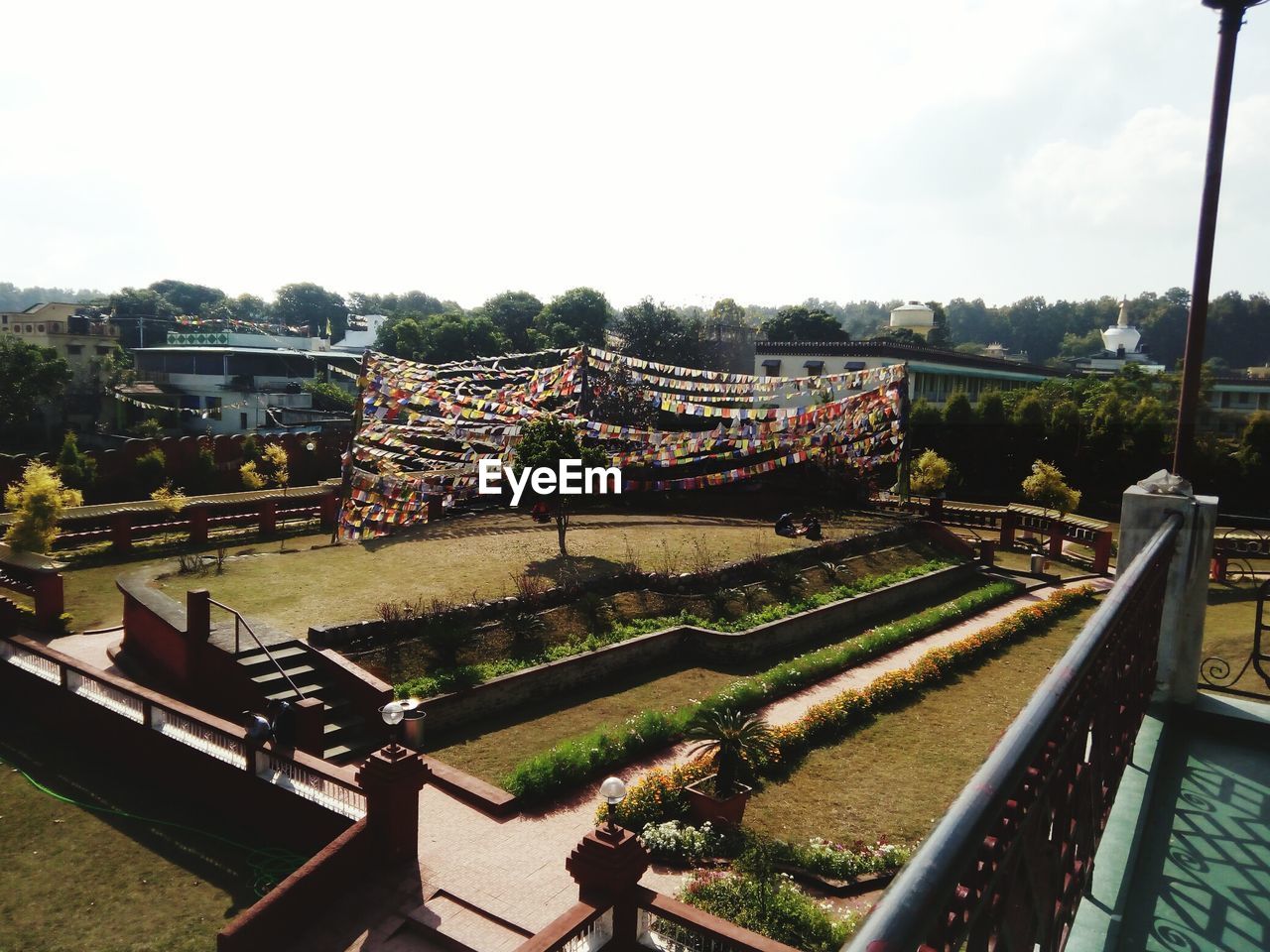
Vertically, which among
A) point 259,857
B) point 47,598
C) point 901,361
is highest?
point 901,361

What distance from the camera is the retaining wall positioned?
13766 millimetres

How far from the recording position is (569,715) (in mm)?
14219

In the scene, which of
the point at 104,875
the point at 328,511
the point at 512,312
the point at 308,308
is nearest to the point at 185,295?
the point at 308,308

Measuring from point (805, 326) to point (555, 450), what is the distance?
4439 centimetres

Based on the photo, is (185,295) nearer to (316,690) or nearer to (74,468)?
(74,468)

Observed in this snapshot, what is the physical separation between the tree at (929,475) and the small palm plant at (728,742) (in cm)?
2068

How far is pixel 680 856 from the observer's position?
10.0 meters

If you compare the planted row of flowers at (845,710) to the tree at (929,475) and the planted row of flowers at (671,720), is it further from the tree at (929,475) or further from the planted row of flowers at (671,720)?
the tree at (929,475)

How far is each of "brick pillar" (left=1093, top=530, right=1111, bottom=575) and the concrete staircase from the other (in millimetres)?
22024

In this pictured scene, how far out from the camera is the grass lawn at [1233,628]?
10.6 meters

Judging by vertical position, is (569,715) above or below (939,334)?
below

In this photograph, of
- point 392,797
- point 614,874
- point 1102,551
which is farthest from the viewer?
point 1102,551

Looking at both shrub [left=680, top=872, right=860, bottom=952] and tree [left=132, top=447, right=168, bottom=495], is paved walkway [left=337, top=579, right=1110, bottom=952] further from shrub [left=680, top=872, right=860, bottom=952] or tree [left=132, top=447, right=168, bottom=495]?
tree [left=132, top=447, right=168, bottom=495]

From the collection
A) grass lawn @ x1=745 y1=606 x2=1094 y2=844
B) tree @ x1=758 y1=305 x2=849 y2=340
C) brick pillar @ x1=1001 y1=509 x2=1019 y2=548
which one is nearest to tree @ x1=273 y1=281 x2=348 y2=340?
tree @ x1=758 y1=305 x2=849 y2=340
